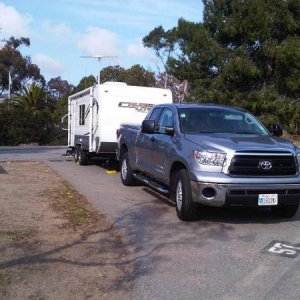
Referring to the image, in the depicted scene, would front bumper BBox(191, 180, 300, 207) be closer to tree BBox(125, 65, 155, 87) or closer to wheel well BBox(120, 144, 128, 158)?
wheel well BBox(120, 144, 128, 158)

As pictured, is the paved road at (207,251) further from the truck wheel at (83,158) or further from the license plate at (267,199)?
the truck wheel at (83,158)

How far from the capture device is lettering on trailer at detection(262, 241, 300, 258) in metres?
6.58

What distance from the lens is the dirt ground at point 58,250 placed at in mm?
5184

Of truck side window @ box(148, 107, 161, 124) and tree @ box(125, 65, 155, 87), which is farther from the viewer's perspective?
tree @ box(125, 65, 155, 87)

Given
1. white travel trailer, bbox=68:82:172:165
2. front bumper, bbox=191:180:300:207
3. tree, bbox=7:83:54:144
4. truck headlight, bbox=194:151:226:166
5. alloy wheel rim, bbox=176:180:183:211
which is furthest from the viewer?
tree, bbox=7:83:54:144

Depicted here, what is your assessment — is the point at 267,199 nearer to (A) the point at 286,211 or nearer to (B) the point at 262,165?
(B) the point at 262,165

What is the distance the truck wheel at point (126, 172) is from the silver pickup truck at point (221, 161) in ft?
7.12

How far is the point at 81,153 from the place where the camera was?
17.3m

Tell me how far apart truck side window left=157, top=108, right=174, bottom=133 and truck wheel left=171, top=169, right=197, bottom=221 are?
1158mm

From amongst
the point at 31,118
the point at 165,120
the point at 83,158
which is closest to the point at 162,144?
the point at 165,120

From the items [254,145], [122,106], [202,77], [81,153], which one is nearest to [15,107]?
[202,77]

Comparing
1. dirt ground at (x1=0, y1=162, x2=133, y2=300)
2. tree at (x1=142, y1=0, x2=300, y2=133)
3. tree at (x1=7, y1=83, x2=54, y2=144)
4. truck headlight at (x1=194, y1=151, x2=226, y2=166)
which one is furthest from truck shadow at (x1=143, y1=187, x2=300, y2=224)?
tree at (x1=7, y1=83, x2=54, y2=144)

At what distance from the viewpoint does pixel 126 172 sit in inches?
472

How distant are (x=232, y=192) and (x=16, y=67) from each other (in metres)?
61.9
